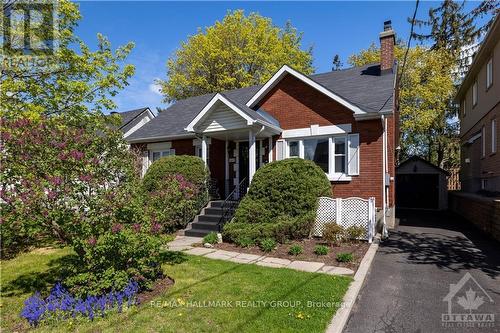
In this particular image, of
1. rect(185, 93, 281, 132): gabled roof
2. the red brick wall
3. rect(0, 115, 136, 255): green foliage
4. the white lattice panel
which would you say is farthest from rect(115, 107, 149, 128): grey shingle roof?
rect(0, 115, 136, 255): green foliage

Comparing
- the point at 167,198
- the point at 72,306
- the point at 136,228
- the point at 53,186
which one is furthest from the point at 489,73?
the point at 72,306

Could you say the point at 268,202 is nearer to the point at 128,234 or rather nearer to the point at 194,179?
the point at 194,179

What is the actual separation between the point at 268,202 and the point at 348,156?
3.82 metres

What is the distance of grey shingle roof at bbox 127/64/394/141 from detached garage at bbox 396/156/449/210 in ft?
28.0

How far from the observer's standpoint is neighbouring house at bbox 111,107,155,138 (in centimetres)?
2280

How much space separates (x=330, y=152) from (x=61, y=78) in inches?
404

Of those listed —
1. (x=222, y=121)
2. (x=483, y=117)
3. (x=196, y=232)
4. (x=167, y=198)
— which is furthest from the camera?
(x=483, y=117)

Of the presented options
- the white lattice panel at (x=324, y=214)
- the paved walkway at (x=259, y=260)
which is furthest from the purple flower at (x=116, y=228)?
the white lattice panel at (x=324, y=214)

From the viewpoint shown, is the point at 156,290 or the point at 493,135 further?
the point at 493,135

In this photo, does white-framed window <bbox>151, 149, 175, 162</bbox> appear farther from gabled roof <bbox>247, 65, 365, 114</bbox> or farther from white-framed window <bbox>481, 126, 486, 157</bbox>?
white-framed window <bbox>481, 126, 486, 157</bbox>

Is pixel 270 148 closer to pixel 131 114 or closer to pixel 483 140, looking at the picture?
pixel 483 140

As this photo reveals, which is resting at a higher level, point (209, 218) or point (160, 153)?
point (160, 153)

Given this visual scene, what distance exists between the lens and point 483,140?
15.3 m

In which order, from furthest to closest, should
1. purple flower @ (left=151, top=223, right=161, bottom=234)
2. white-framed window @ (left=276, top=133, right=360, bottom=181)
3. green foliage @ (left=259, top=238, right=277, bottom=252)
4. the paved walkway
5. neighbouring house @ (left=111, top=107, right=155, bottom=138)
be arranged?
Answer: neighbouring house @ (left=111, top=107, right=155, bottom=138)
white-framed window @ (left=276, top=133, right=360, bottom=181)
green foliage @ (left=259, top=238, right=277, bottom=252)
the paved walkway
purple flower @ (left=151, top=223, right=161, bottom=234)
